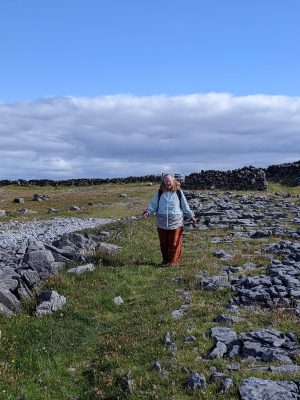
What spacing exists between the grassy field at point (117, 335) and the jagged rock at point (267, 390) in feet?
0.57

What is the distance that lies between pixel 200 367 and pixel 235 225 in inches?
685

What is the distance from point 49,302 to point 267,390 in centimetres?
571

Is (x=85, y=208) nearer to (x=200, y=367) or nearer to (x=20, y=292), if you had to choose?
(x=20, y=292)

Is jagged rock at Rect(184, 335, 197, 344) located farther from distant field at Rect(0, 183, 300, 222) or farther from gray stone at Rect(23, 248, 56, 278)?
distant field at Rect(0, 183, 300, 222)

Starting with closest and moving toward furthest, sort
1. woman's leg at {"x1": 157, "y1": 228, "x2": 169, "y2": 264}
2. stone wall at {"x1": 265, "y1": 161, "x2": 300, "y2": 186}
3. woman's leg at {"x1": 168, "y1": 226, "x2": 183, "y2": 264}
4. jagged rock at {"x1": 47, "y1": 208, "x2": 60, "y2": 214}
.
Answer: woman's leg at {"x1": 168, "y1": 226, "x2": 183, "y2": 264} → woman's leg at {"x1": 157, "y1": 228, "x2": 169, "y2": 264} → jagged rock at {"x1": 47, "y1": 208, "x2": 60, "y2": 214} → stone wall at {"x1": 265, "y1": 161, "x2": 300, "y2": 186}

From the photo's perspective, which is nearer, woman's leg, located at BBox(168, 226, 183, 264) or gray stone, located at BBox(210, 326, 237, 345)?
gray stone, located at BBox(210, 326, 237, 345)

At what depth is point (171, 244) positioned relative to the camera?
16.2 m

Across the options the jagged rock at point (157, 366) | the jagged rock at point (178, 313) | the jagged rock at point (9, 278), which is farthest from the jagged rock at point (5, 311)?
the jagged rock at point (157, 366)

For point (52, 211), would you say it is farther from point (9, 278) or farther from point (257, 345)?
point (257, 345)

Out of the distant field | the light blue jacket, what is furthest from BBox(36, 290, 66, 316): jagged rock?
the distant field

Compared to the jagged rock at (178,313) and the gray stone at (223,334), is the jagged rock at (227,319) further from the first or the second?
the jagged rock at (178,313)

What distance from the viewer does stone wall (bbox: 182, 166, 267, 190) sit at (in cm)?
5225

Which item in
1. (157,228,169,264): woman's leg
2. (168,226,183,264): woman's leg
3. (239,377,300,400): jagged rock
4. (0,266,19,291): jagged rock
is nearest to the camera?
(239,377,300,400): jagged rock

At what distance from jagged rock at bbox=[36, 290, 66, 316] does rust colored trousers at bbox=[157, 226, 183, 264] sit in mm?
5150
